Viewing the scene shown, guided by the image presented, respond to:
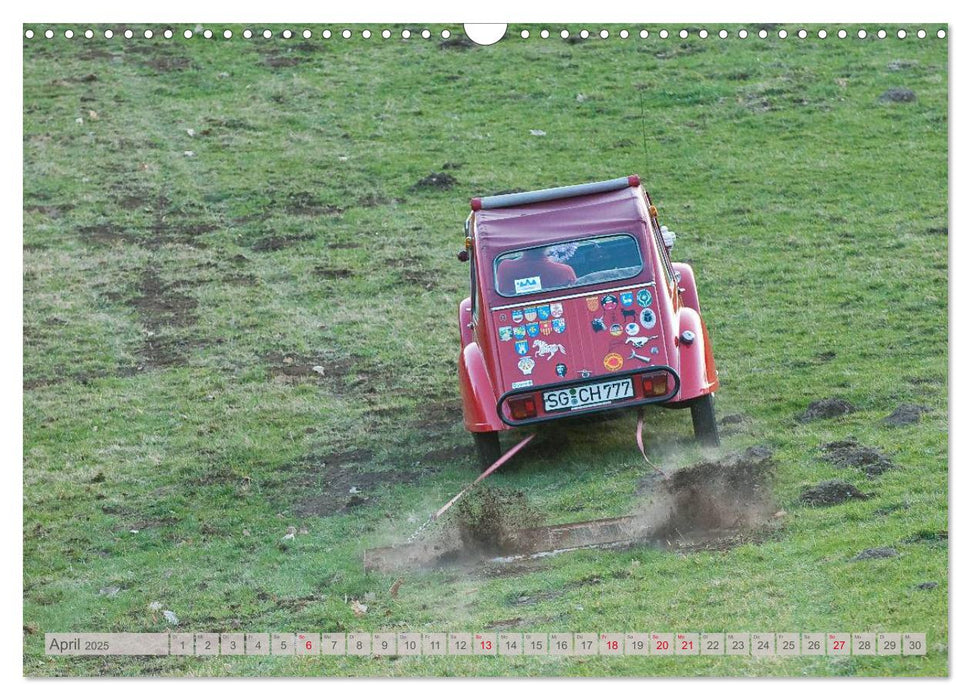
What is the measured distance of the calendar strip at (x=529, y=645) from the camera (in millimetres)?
7582

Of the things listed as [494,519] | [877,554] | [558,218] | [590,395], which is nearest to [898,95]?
[558,218]

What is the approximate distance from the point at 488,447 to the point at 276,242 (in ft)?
28.7

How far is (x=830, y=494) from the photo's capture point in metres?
10.9

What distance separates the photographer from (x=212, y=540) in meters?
11.8

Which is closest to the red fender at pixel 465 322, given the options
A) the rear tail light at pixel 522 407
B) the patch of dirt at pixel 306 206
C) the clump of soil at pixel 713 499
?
the rear tail light at pixel 522 407

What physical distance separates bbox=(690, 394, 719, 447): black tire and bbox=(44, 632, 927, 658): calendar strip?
162 inches

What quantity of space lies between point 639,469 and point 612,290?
1.50m

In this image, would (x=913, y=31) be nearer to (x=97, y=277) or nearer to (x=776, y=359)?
(x=776, y=359)

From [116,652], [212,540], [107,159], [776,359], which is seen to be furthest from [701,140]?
[116,652]

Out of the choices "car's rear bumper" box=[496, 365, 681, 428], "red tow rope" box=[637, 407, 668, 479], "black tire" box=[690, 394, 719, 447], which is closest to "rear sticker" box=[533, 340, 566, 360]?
"car's rear bumper" box=[496, 365, 681, 428]

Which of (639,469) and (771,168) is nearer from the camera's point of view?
(639,469)

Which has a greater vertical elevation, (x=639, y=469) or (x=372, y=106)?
(x=372, y=106)

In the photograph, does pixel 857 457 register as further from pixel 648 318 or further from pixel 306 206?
pixel 306 206

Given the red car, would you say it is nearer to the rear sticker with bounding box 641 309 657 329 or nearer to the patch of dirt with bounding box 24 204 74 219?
the rear sticker with bounding box 641 309 657 329
